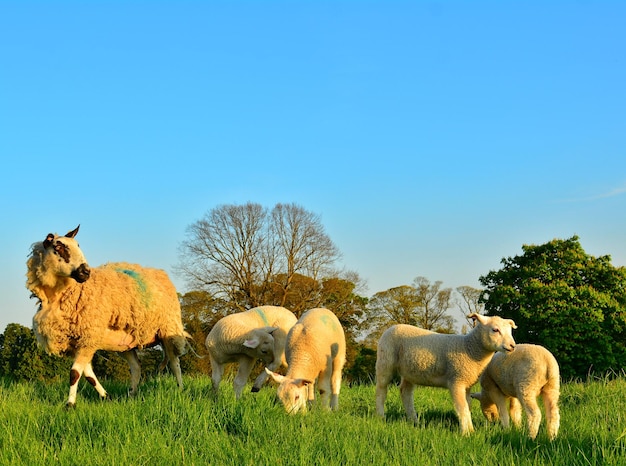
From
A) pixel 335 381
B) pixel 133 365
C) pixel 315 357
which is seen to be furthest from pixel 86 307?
pixel 335 381

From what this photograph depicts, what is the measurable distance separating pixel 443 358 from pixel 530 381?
53.2 inches

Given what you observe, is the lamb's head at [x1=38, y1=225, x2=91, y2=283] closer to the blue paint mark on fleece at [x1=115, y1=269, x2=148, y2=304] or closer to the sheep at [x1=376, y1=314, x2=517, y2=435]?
the blue paint mark on fleece at [x1=115, y1=269, x2=148, y2=304]

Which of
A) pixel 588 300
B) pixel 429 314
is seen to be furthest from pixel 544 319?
pixel 429 314

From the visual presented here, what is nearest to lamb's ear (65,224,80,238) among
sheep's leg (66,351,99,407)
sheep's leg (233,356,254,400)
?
sheep's leg (66,351,99,407)

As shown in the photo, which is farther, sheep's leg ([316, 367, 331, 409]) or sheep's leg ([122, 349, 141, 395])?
sheep's leg ([122, 349, 141, 395])

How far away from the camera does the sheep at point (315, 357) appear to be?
32.3 feet

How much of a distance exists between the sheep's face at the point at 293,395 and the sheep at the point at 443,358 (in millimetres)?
1962

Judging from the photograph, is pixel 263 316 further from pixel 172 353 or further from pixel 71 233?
pixel 71 233

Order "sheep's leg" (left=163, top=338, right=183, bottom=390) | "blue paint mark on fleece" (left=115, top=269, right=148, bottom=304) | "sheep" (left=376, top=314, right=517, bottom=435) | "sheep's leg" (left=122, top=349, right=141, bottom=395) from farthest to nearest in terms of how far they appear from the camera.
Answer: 1. "sheep's leg" (left=163, top=338, right=183, bottom=390)
2. "sheep's leg" (left=122, top=349, right=141, bottom=395)
3. "blue paint mark on fleece" (left=115, top=269, right=148, bottom=304)
4. "sheep" (left=376, top=314, right=517, bottom=435)

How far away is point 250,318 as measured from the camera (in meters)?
11.7

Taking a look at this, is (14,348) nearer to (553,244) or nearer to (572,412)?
(572,412)

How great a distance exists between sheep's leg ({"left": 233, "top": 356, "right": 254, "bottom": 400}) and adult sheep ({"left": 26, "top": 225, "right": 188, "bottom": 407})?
A: 1173 mm

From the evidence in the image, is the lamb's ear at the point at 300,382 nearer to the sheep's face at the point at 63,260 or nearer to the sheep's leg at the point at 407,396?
the sheep's leg at the point at 407,396

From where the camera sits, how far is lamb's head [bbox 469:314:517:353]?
30.2 ft
